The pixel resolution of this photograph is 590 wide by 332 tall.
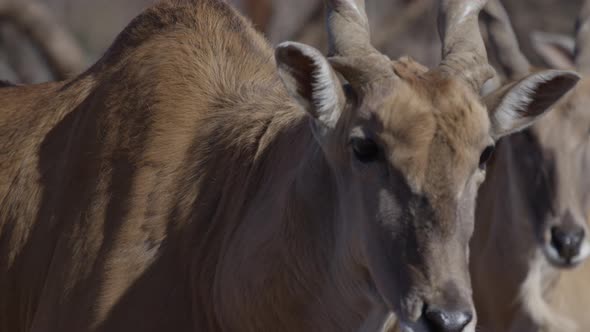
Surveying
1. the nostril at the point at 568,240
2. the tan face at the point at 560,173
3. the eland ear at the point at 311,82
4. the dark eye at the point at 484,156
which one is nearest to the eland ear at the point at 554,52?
the tan face at the point at 560,173

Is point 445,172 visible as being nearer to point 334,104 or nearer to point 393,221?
point 393,221

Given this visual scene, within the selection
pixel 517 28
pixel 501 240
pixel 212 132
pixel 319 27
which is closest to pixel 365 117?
pixel 212 132

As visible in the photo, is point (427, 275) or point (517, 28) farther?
point (517, 28)

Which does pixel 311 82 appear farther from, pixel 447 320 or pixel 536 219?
pixel 536 219

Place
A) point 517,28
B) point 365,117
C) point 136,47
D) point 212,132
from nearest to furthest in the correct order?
point 365,117
point 212,132
point 136,47
point 517,28

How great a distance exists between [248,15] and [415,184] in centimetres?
796

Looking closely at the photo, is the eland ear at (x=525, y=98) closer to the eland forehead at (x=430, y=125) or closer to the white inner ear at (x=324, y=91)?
the eland forehead at (x=430, y=125)

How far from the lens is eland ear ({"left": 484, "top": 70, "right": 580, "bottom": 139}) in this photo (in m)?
3.85

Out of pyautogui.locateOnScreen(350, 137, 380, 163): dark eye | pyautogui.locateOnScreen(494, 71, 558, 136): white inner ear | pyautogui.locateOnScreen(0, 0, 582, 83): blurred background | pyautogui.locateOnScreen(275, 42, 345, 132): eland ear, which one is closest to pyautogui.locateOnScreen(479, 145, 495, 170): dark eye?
pyautogui.locateOnScreen(494, 71, 558, 136): white inner ear

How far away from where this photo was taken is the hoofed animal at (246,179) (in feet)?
11.7

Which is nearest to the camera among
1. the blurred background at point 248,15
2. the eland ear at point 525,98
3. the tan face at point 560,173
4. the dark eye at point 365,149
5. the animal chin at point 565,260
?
the dark eye at point 365,149

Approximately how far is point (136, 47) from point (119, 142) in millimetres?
450

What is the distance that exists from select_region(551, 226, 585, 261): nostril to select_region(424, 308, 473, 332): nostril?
2987 millimetres

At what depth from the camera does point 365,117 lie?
12.0ft
